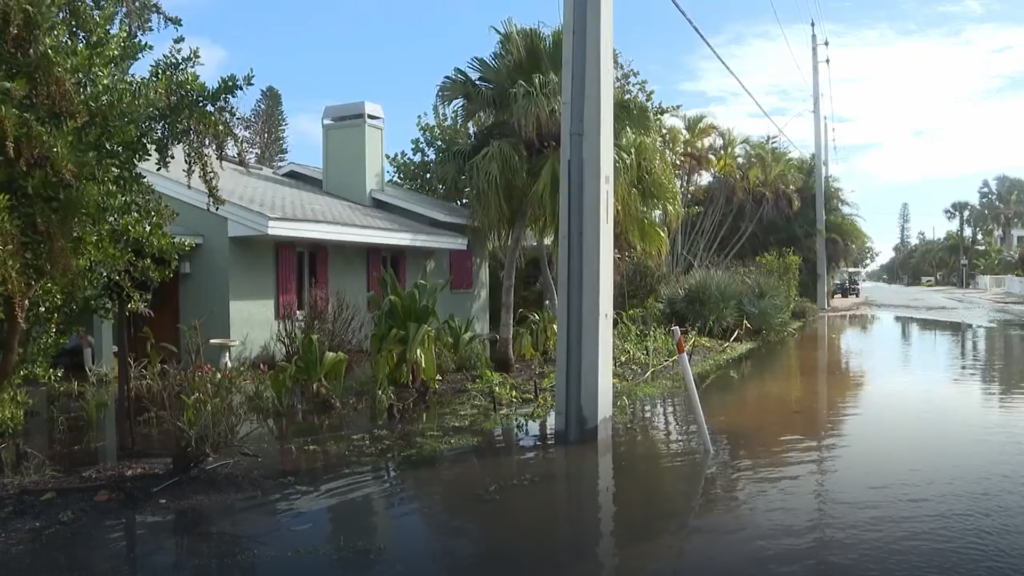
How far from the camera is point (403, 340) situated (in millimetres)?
10766

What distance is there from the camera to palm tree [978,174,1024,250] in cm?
9450

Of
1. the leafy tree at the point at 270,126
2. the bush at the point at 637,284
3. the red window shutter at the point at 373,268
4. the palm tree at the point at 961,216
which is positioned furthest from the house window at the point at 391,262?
the palm tree at the point at 961,216

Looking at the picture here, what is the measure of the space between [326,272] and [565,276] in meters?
7.43

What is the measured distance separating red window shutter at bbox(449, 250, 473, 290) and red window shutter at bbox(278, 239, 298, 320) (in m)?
4.22

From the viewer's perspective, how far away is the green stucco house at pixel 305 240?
1309 cm

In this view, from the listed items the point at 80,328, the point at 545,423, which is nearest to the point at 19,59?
the point at 80,328

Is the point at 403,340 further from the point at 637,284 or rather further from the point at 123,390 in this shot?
the point at 637,284

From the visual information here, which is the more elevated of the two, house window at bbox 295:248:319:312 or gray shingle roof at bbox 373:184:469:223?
gray shingle roof at bbox 373:184:469:223

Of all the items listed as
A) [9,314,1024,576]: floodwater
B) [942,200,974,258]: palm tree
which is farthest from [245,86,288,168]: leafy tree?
[942,200,974,258]: palm tree

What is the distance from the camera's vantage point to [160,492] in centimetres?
669

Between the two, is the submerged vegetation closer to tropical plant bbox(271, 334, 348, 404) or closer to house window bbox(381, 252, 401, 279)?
tropical plant bbox(271, 334, 348, 404)

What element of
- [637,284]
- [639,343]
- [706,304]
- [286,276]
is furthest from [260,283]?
[706,304]

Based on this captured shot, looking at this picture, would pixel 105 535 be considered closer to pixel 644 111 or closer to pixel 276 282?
pixel 276 282

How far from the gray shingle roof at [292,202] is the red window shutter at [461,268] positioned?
113cm
